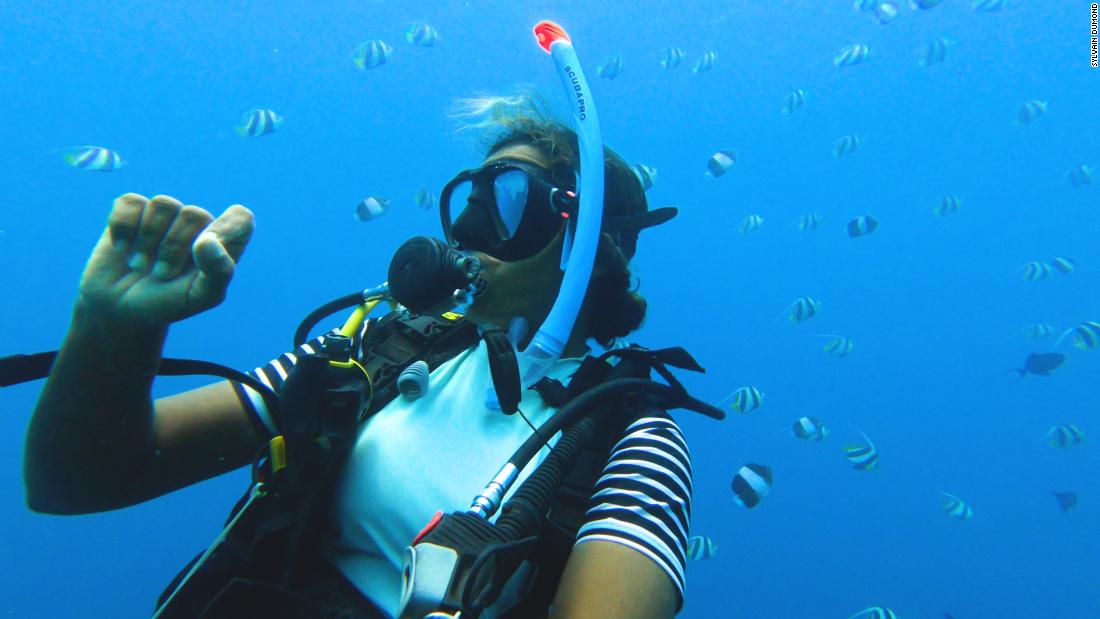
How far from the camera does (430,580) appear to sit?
1039 millimetres

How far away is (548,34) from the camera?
1911mm

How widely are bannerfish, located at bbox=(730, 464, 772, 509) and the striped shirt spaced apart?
3913 millimetres

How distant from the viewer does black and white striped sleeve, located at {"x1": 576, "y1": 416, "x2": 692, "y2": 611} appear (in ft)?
4.58

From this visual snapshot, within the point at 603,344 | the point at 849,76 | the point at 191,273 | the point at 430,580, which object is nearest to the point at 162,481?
the point at 191,273

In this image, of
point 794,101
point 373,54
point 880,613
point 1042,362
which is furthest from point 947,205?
point 373,54

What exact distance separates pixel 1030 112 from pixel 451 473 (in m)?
13.6

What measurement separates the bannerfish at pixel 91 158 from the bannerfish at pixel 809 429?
842 cm

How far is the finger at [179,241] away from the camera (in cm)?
117

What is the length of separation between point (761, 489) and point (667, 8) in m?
51.2

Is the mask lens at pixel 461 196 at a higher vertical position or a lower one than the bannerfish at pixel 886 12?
lower

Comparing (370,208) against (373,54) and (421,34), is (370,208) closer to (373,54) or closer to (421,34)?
(373,54)

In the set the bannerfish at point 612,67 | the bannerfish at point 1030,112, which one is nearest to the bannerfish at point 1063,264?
the bannerfish at point 1030,112

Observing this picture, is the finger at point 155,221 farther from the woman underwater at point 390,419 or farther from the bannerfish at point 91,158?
the bannerfish at point 91,158

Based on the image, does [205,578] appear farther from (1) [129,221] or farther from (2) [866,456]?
(2) [866,456]
